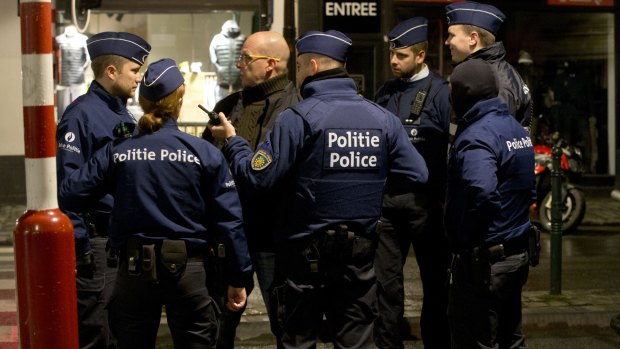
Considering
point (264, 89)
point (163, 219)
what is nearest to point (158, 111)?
point (163, 219)

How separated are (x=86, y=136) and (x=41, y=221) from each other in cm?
141

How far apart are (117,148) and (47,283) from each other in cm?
90

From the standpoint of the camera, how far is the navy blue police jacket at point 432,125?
634 centimetres

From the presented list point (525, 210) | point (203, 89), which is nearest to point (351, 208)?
point (525, 210)

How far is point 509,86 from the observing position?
5977mm

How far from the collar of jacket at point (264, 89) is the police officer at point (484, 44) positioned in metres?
1.03

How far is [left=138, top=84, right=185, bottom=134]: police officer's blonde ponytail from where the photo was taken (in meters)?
4.79

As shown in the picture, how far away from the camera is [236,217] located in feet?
16.0

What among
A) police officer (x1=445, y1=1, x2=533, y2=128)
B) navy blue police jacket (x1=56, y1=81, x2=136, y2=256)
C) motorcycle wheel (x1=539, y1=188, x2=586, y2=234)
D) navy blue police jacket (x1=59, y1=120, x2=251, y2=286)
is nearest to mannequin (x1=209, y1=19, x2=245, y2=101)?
motorcycle wheel (x1=539, y1=188, x2=586, y2=234)

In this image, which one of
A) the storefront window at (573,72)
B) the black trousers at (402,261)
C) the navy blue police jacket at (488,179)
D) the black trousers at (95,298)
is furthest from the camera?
the storefront window at (573,72)

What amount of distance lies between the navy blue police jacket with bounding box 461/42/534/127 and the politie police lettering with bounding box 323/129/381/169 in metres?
1.17

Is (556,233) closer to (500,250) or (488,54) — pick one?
(488,54)

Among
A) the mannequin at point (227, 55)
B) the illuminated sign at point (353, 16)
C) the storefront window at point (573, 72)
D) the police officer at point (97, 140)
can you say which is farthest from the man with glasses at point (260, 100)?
the storefront window at point (573, 72)

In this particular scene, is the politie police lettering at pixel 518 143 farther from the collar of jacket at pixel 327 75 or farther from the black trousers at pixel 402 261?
the black trousers at pixel 402 261
